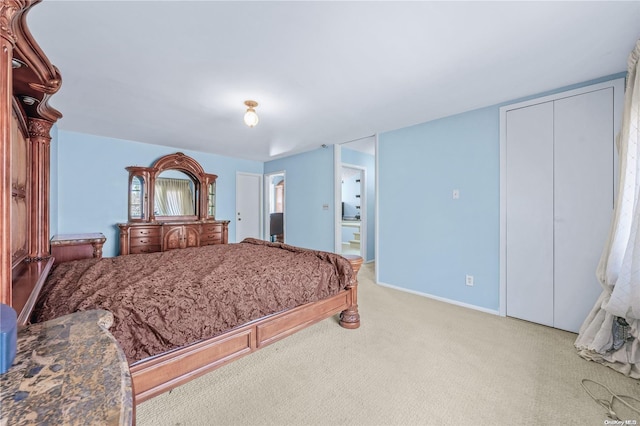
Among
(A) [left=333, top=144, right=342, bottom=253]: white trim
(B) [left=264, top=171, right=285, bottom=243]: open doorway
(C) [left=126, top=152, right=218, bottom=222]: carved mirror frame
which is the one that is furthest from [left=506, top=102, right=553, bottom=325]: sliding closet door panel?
(C) [left=126, top=152, right=218, bottom=222]: carved mirror frame

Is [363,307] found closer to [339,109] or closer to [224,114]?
[339,109]

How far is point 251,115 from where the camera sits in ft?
8.48

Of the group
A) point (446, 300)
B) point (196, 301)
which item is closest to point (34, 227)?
point (196, 301)

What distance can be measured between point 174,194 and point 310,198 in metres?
2.44

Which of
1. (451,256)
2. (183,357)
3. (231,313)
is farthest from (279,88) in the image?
(451,256)

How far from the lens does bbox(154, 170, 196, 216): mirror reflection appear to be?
4496 millimetres

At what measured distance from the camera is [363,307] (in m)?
3.01

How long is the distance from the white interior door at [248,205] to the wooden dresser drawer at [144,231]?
163 cm

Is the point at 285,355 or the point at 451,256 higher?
the point at 451,256

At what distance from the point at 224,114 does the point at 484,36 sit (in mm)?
2579

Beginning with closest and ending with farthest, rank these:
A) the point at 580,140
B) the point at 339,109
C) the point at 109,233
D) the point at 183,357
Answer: the point at 183,357, the point at 580,140, the point at 339,109, the point at 109,233

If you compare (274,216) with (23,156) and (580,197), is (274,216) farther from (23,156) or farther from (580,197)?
(580,197)

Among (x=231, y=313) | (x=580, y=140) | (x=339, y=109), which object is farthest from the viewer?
(x=339, y=109)

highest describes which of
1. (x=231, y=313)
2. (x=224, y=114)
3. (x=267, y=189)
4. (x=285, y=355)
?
(x=224, y=114)
